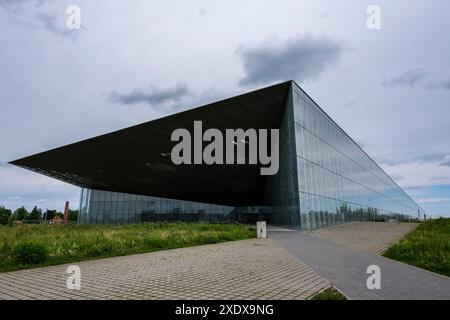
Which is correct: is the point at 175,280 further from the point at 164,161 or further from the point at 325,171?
the point at 164,161

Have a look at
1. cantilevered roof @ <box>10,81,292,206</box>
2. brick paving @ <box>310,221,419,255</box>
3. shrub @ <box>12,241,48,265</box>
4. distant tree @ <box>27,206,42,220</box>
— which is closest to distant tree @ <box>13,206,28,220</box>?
distant tree @ <box>27,206,42,220</box>

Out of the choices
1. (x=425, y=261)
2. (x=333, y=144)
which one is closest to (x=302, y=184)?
(x=333, y=144)

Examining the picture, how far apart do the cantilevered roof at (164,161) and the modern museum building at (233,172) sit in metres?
0.11

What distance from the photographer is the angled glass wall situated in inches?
933

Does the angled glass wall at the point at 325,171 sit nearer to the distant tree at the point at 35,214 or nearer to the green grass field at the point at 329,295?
the green grass field at the point at 329,295

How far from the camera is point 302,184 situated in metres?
23.1

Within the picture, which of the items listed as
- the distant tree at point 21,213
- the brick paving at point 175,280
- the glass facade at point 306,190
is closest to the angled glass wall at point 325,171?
the glass facade at point 306,190

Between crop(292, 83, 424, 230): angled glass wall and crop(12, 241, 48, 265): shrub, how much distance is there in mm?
17207

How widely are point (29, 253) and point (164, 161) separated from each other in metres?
30.8

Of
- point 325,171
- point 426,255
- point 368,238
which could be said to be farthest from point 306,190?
point 426,255

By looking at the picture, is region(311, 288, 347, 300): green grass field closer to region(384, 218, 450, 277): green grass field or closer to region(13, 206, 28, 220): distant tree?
region(384, 218, 450, 277): green grass field

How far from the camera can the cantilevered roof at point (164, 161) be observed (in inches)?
987

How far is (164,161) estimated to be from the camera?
39.8 metres

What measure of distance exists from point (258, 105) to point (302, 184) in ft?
23.2
